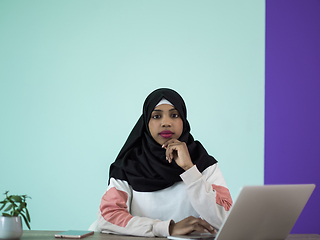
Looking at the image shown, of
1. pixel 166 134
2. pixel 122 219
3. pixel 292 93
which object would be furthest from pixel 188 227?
pixel 292 93

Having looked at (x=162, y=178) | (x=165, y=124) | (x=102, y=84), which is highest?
(x=102, y=84)

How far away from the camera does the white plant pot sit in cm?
106

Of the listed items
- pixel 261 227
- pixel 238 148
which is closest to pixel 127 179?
pixel 261 227

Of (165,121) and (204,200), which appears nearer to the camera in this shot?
(204,200)

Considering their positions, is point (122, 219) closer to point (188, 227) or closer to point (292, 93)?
point (188, 227)

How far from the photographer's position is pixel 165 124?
5.19ft

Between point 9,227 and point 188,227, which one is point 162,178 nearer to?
point 188,227

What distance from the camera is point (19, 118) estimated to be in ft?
10.5

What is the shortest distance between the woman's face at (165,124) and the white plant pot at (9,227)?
721 mm

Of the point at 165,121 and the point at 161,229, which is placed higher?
the point at 165,121

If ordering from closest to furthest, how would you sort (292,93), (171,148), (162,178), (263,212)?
(263,212), (171,148), (162,178), (292,93)

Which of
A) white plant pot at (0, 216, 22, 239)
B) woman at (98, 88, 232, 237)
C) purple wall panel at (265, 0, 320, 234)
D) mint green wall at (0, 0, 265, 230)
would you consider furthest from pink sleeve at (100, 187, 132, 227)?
purple wall panel at (265, 0, 320, 234)

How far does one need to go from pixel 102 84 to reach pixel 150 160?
67.2 inches

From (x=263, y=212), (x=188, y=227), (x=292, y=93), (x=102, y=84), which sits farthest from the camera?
(x=102, y=84)
